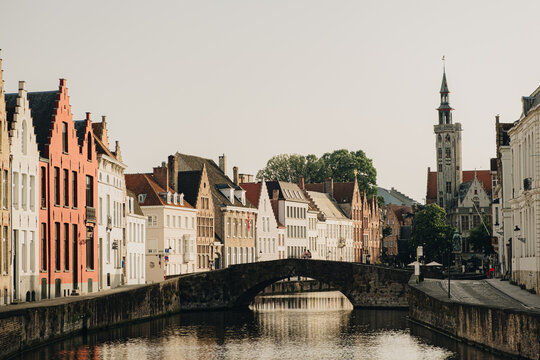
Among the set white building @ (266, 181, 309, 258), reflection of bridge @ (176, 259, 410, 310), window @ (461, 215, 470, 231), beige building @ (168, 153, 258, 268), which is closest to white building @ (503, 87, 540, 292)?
reflection of bridge @ (176, 259, 410, 310)

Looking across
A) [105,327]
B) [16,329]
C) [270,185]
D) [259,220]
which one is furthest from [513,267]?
[270,185]

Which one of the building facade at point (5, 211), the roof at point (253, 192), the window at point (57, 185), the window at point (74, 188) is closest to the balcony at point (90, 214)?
the window at point (74, 188)

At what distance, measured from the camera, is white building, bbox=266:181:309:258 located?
111500 mm

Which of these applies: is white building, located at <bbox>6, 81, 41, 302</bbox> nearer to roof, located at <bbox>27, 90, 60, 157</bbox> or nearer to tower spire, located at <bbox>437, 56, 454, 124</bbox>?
roof, located at <bbox>27, 90, 60, 157</bbox>

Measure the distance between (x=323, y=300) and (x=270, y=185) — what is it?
3339 centimetres

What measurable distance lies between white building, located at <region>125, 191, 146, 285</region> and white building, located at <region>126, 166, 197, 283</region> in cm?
282

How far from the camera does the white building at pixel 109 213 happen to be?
61.8 meters

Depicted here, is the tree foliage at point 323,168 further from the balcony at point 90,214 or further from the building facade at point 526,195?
the building facade at point 526,195

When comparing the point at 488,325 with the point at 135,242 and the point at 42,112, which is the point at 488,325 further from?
the point at 135,242

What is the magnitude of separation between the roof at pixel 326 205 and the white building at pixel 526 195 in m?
69.7

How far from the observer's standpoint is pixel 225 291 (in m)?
71.3

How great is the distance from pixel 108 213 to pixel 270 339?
19368 mm

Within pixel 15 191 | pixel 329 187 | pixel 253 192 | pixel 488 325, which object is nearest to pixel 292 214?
pixel 253 192

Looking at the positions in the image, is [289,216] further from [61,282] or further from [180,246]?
[61,282]
